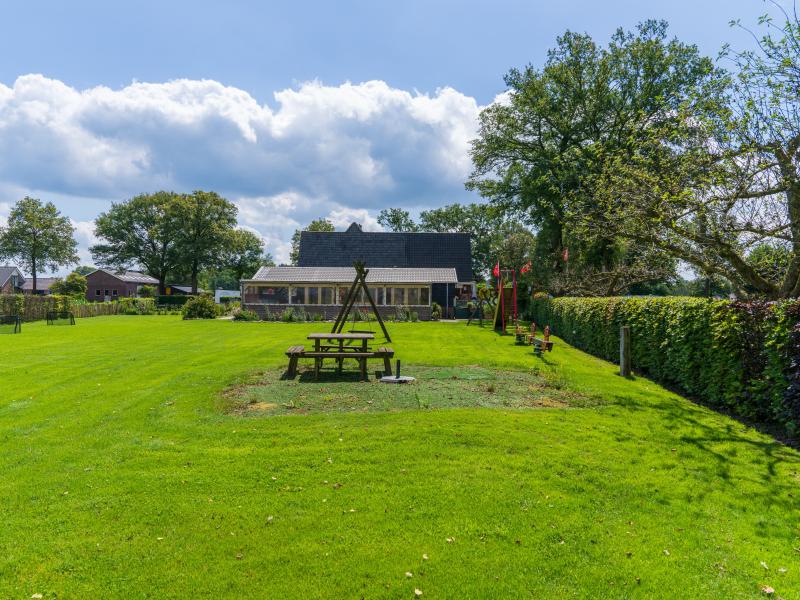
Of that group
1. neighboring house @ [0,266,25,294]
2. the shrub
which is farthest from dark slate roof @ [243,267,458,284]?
neighboring house @ [0,266,25,294]

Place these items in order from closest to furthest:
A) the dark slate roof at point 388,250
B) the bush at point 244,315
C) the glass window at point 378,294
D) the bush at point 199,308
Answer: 1. the bush at point 244,315
2. the glass window at point 378,294
3. the bush at point 199,308
4. the dark slate roof at point 388,250

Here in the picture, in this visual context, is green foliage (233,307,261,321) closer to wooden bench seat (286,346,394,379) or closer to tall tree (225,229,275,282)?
wooden bench seat (286,346,394,379)

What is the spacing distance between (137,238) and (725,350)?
62.1m

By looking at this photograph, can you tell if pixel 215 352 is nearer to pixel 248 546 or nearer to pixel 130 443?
pixel 130 443

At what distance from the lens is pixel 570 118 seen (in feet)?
87.9

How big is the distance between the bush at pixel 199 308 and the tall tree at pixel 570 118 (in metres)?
20.1

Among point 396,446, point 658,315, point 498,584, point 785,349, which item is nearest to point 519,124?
point 658,315

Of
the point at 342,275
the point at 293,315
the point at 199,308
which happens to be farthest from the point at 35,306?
the point at 342,275

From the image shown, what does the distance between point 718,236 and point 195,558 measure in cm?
880

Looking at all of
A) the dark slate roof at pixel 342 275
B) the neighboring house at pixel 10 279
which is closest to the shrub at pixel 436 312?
the dark slate roof at pixel 342 275

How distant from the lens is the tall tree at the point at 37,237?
48.2 meters

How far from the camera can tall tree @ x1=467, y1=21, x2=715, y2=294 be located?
24297mm

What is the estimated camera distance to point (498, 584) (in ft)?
9.77

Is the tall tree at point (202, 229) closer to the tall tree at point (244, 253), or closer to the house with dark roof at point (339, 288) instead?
the tall tree at point (244, 253)
